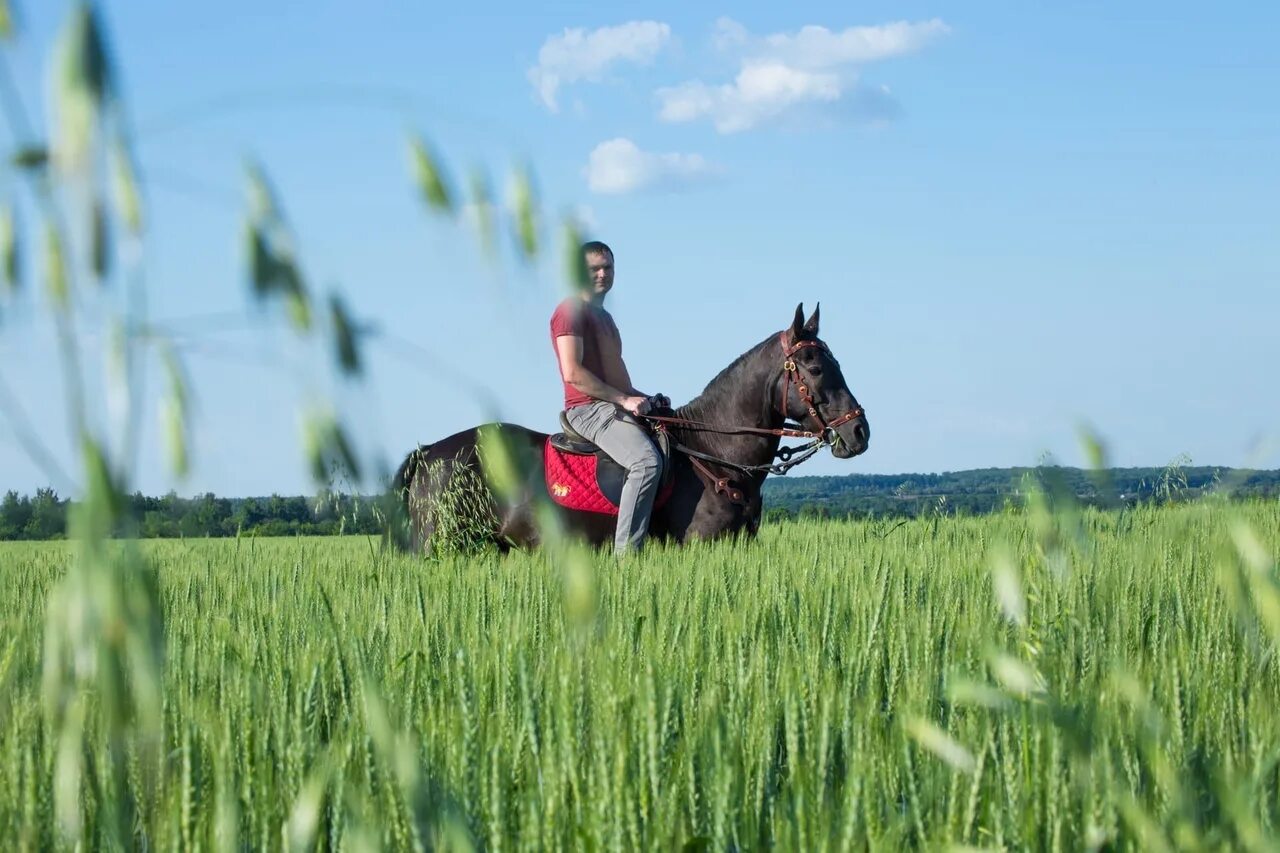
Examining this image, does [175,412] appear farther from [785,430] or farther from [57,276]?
[785,430]

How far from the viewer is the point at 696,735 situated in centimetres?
212

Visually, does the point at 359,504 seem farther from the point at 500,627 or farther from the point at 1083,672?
the point at 500,627

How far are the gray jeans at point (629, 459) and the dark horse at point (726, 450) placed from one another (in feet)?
0.81

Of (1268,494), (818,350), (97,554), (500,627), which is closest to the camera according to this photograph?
(97,554)

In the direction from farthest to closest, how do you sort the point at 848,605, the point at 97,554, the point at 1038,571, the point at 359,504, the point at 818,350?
1. the point at 818,350
2. the point at 848,605
3. the point at 1038,571
4. the point at 359,504
5. the point at 97,554

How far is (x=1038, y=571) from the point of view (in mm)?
2977

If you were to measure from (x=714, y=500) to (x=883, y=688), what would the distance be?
15.0ft

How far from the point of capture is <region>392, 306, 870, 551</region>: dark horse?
7.69 metres

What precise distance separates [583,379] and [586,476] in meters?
1.12

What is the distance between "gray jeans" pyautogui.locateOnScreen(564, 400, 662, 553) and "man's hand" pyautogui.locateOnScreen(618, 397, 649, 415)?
0.47 feet

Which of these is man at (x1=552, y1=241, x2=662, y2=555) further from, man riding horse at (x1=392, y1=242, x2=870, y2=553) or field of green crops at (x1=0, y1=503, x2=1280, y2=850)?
field of green crops at (x1=0, y1=503, x2=1280, y2=850)

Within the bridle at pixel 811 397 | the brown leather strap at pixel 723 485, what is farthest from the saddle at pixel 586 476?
the bridle at pixel 811 397

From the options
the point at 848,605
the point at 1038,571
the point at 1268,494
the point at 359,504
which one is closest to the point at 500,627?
the point at 848,605

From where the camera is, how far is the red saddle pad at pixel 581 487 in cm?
775
